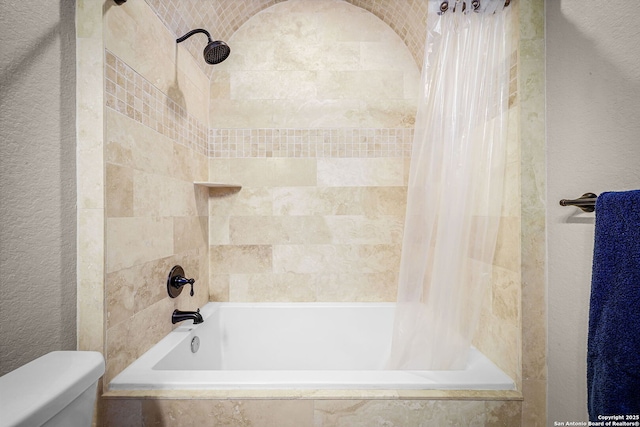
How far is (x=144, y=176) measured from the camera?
121cm

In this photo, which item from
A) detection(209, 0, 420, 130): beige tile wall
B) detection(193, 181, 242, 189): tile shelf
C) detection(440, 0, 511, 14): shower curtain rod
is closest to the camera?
detection(440, 0, 511, 14): shower curtain rod

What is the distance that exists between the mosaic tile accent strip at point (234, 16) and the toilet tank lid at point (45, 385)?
1.40 meters

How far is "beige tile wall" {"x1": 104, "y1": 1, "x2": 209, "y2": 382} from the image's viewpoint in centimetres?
103

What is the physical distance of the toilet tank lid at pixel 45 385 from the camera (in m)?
0.52

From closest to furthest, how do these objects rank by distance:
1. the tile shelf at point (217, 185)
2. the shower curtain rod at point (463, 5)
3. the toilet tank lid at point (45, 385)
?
the toilet tank lid at point (45, 385) < the shower curtain rod at point (463, 5) < the tile shelf at point (217, 185)

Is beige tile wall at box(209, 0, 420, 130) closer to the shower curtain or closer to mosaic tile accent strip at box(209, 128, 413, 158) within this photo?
mosaic tile accent strip at box(209, 128, 413, 158)

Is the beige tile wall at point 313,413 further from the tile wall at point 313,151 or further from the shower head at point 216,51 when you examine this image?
the shower head at point 216,51

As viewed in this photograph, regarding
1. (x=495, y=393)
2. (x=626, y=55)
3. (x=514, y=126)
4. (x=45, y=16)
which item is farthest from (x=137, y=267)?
(x=626, y=55)

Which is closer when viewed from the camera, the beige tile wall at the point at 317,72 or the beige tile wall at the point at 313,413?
the beige tile wall at the point at 313,413

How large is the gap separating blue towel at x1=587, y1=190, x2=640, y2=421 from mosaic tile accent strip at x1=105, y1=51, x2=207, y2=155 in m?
1.49

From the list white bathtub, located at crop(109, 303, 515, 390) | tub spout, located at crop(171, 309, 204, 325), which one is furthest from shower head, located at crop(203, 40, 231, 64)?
white bathtub, located at crop(109, 303, 515, 390)

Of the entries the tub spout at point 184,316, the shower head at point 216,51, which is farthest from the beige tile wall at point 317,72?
the tub spout at point 184,316

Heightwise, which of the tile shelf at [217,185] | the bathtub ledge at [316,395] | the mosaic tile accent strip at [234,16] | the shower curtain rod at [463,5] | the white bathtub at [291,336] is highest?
the mosaic tile accent strip at [234,16]

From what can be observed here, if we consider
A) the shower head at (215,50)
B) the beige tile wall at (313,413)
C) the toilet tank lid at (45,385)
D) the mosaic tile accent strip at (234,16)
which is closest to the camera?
the toilet tank lid at (45,385)
